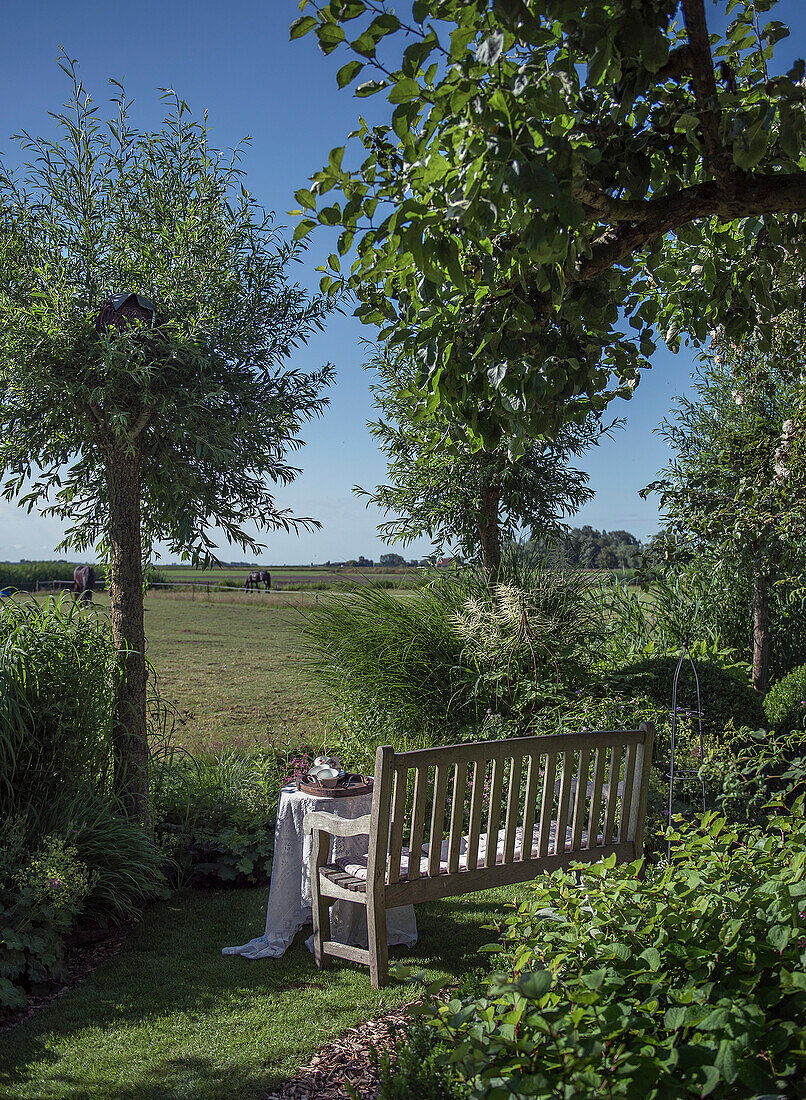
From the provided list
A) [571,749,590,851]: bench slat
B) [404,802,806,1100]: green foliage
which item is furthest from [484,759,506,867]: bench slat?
[404,802,806,1100]: green foliage

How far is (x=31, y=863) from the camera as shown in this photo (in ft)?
10.7

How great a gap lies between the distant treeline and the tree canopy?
339 centimetres

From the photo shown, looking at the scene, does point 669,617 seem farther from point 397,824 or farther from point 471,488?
point 397,824

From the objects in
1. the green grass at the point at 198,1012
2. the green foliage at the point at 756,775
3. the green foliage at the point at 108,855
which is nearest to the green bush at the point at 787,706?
the green foliage at the point at 756,775

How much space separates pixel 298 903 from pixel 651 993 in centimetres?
225

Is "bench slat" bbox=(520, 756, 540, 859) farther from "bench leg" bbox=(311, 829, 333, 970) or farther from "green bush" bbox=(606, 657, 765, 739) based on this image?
"green bush" bbox=(606, 657, 765, 739)

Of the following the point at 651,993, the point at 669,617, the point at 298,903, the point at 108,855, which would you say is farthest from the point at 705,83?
the point at 669,617

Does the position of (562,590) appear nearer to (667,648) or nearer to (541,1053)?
(667,648)

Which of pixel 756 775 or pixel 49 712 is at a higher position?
pixel 49 712

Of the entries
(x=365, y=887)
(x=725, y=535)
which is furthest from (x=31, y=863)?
(x=725, y=535)

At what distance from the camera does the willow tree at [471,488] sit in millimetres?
7418

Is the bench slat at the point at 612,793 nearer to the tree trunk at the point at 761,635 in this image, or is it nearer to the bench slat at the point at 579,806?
the bench slat at the point at 579,806

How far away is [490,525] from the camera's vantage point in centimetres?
764

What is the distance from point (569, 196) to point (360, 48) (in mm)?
549
